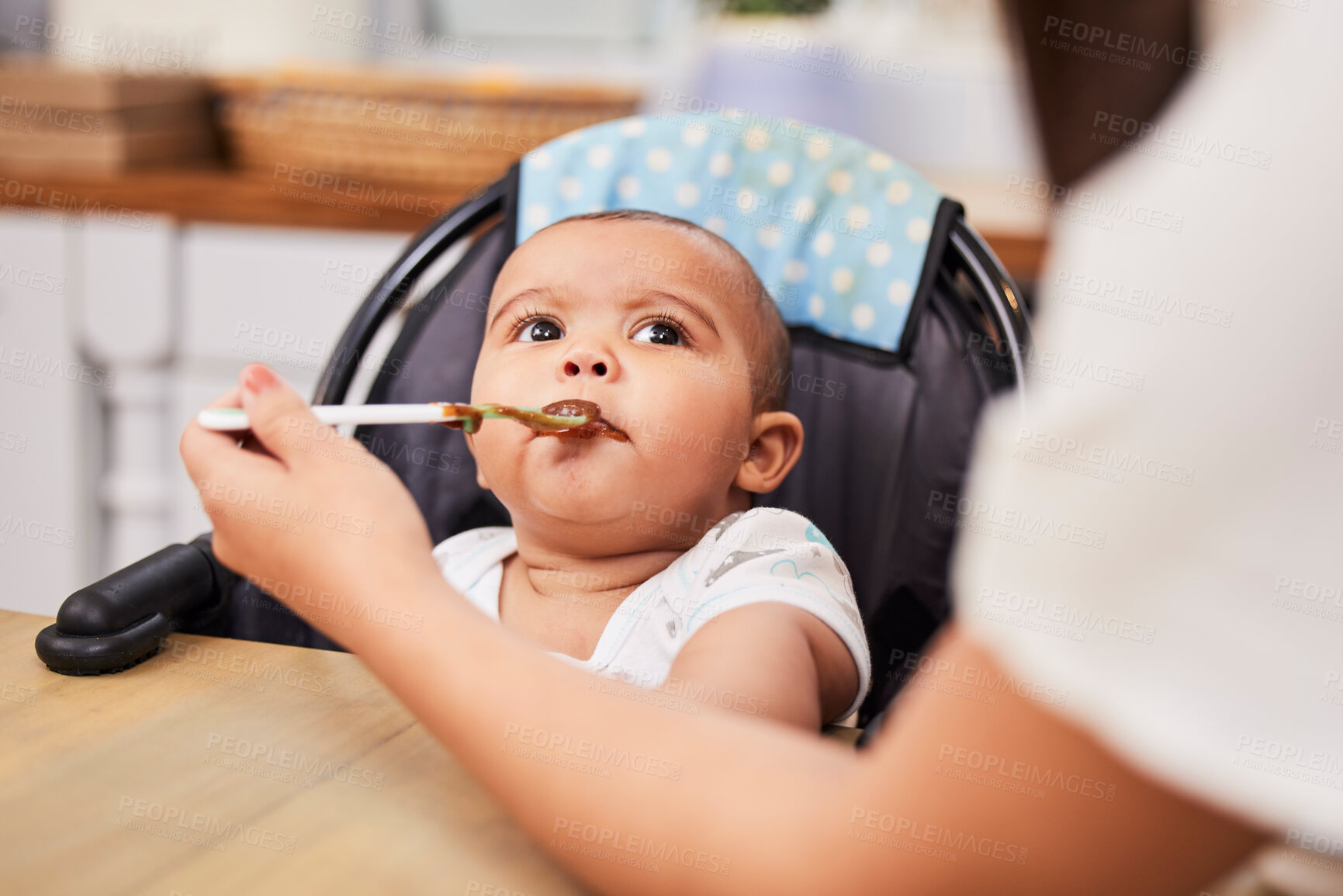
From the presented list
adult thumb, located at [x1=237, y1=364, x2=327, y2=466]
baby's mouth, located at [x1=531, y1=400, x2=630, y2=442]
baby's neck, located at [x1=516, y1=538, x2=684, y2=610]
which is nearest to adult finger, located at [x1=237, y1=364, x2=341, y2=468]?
adult thumb, located at [x1=237, y1=364, x2=327, y2=466]

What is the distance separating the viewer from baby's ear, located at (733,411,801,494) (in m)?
0.94

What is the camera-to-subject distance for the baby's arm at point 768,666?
0.63m

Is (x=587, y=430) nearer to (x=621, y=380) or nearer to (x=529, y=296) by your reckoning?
(x=621, y=380)

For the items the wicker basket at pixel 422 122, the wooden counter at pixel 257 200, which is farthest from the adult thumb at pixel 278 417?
the wicker basket at pixel 422 122

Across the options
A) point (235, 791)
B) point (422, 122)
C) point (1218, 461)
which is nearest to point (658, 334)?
point (235, 791)

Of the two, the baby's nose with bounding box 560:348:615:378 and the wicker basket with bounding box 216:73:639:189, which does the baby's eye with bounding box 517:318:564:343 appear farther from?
the wicker basket with bounding box 216:73:639:189

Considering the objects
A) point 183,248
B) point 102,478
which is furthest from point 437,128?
point 102,478

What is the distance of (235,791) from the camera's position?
542 millimetres

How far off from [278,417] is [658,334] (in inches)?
14.7

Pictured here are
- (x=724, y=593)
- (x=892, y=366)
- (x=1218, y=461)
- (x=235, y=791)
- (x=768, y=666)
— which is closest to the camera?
(x=1218, y=461)

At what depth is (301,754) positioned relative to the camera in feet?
1.94

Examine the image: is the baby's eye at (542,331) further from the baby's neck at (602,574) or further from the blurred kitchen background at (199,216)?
the blurred kitchen background at (199,216)

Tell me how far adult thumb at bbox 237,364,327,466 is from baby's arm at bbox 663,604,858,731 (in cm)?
25

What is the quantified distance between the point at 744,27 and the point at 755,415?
1.37m
